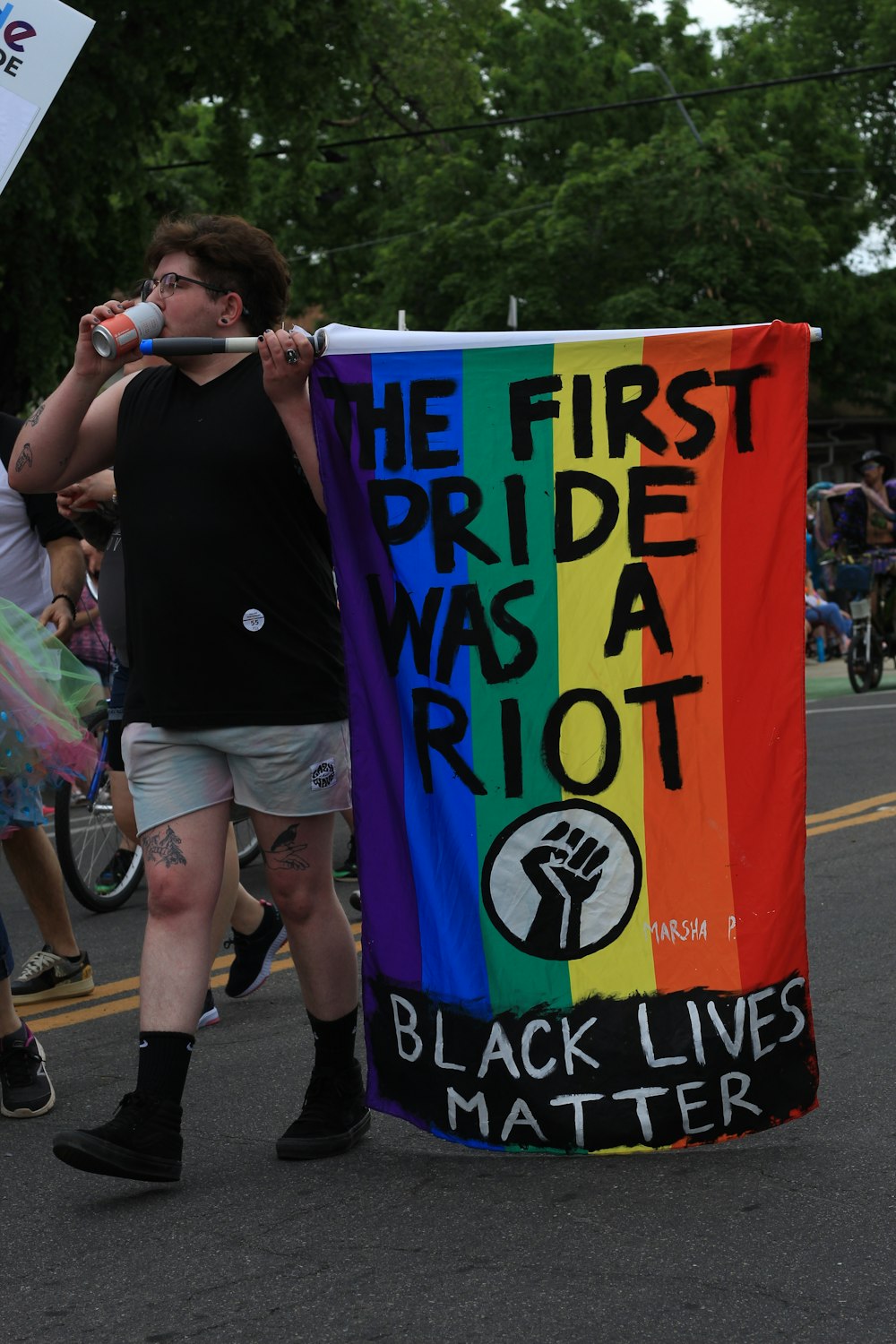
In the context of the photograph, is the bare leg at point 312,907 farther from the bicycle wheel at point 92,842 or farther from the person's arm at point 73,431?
the bicycle wheel at point 92,842

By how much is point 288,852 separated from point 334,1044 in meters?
0.45

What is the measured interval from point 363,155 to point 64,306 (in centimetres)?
1803

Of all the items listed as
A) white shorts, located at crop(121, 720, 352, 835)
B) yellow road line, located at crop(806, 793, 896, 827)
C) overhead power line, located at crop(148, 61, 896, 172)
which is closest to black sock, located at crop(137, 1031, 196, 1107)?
white shorts, located at crop(121, 720, 352, 835)

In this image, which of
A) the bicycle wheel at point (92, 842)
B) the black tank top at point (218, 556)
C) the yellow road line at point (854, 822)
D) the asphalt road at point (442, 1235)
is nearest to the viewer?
the asphalt road at point (442, 1235)

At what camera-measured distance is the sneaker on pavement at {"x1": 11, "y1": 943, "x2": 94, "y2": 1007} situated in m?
5.66

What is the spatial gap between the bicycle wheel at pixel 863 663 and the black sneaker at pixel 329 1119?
1187cm

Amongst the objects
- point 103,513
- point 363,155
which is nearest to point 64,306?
point 103,513

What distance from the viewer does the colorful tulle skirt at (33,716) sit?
458cm

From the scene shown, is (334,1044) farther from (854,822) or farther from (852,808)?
(852,808)

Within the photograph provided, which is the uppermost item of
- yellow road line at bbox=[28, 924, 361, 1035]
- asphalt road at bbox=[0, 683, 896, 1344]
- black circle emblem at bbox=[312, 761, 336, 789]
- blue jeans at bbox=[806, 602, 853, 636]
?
black circle emblem at bbox=[312, 761, 336, 789]

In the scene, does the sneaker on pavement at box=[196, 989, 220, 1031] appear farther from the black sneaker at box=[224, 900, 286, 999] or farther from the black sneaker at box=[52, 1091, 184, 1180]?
the black sneaker at box=[52, 1091, 184, 1180]

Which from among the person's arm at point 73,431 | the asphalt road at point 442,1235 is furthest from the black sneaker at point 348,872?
the person's arm at point 73,431

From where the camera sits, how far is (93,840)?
746cm

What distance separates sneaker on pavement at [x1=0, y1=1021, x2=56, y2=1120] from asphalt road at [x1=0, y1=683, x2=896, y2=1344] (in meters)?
0.05
